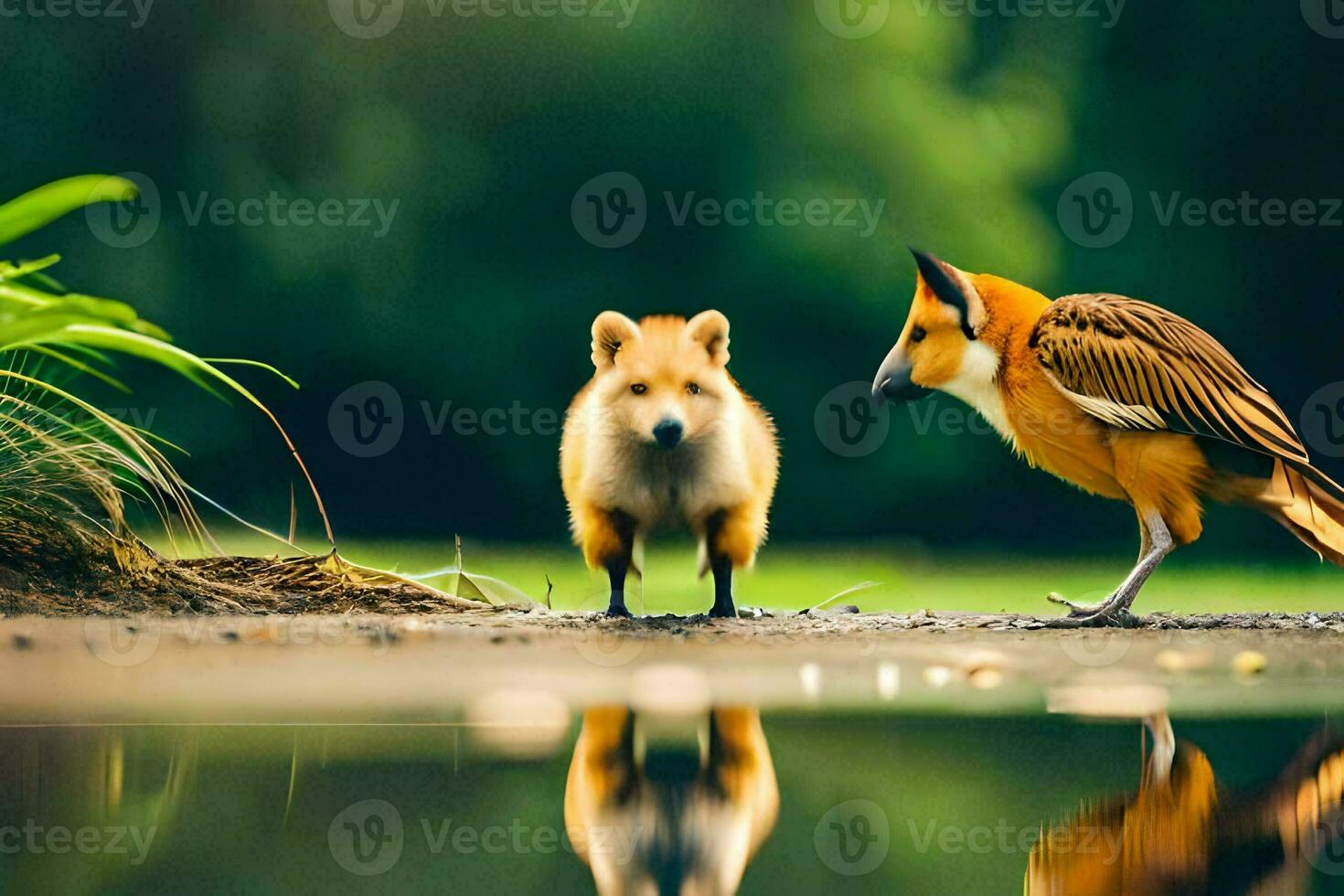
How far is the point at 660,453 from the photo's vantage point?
3.71 meters

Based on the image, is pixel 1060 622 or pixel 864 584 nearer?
pixel 1060 622

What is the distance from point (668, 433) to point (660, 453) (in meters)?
0.22

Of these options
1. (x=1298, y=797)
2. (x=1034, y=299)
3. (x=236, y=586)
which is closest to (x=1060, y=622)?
(x=1034, y=299)

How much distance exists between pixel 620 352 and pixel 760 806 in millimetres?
1827

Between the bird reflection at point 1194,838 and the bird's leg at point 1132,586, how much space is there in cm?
146

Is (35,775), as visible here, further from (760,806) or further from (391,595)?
(391,595)

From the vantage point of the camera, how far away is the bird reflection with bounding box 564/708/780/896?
178cm

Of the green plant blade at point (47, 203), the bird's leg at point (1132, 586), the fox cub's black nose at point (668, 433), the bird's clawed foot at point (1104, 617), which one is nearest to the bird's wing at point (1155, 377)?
the bird's leg at point (1132, 586)

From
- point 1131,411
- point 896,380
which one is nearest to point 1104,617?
point 1131,411

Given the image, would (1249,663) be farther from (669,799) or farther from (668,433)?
(669,799)

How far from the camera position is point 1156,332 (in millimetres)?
3791

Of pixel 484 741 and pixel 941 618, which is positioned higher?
pixel 941 618

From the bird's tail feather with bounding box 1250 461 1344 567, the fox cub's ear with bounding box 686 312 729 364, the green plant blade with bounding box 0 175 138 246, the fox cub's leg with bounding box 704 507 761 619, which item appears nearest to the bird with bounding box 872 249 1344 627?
the bird's tail feather with bounding box 1250 461 1344 567

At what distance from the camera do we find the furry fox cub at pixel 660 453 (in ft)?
12.1
